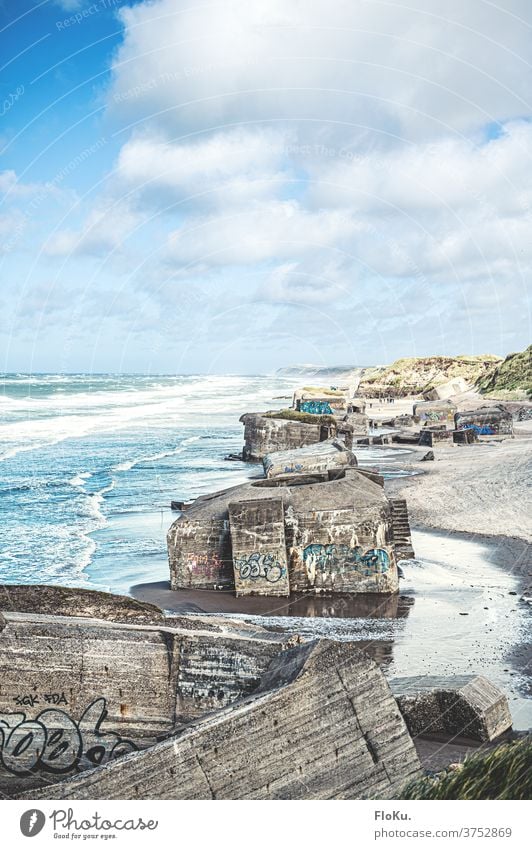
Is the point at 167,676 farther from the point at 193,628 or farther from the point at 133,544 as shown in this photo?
the point at 133,544

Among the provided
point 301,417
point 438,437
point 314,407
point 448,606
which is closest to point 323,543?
point 448,606

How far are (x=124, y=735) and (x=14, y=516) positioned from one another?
19698 mm

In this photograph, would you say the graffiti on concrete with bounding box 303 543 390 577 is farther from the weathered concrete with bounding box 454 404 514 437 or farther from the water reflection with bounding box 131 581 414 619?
the weathered concrete with bounding box 454 404 514 437

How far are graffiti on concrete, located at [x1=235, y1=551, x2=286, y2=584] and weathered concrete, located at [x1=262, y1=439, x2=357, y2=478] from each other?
6950 millimetres

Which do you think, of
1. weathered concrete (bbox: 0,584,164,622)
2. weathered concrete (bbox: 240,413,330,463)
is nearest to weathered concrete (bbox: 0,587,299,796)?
weathered concrete (bbox: 0,584,164,622)

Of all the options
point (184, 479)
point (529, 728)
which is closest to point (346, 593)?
point (529, 728)

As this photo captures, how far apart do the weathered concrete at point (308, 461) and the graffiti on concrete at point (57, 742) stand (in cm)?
1570

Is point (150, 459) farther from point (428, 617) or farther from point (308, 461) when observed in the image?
point (428, 617)

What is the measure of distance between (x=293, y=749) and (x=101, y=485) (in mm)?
26774

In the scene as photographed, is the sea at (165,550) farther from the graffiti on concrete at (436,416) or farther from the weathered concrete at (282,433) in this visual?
the graffiti on concrete at (436,416)

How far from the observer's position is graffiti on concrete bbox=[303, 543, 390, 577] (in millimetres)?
14883

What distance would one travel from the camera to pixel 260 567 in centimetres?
1498

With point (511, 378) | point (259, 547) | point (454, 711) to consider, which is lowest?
point (454, 711)

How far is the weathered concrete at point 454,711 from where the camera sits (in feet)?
26.6
